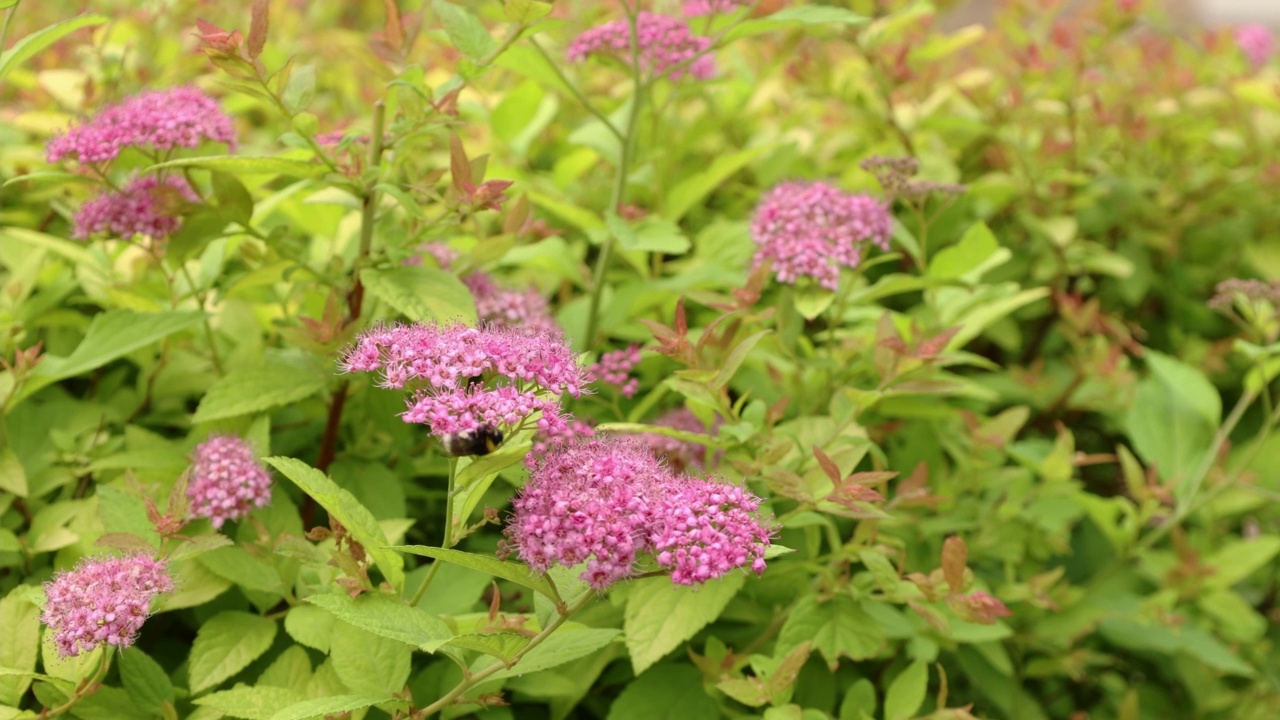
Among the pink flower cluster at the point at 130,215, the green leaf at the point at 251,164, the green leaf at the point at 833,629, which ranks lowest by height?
the green leaf at the point at 833,629

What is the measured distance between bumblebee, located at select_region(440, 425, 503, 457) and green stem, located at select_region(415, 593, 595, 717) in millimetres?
173

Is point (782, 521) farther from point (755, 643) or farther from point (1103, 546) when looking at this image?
point (1103, 546)

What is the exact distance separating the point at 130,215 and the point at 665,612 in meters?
0.84

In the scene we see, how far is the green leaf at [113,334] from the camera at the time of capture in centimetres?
134

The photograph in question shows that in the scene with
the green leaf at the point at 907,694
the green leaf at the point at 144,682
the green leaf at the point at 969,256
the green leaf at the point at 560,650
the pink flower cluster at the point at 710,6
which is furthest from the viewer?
the green leaf at the point at 969,256

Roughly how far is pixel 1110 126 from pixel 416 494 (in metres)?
1.77

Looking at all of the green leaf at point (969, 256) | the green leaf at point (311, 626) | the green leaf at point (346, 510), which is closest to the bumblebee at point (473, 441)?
the green leaf at point (346, 510)

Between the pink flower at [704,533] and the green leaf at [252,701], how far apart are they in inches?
17.6

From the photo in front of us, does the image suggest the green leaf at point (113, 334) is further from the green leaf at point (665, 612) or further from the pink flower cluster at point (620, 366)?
the green leaf at point (665, 612)

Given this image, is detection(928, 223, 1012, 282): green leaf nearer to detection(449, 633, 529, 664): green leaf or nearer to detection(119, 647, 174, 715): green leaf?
detection(449, 633, 529, 664): green leaf

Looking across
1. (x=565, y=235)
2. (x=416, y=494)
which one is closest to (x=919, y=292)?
(x=565, y=235)

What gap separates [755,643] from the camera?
4.53ft

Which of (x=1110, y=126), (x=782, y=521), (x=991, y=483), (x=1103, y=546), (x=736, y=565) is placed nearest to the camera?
(x=736, y=565)

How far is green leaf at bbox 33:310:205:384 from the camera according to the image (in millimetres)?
1342
